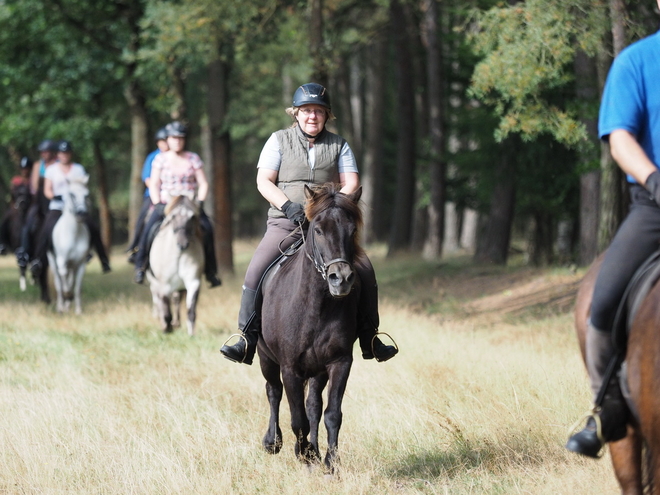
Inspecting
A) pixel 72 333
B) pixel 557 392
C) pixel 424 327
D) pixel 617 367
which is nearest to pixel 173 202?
pixel 72 333

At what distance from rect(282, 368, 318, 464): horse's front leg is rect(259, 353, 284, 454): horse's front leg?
44cm

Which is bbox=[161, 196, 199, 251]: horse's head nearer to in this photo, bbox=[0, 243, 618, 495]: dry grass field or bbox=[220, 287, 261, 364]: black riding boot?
bbox=[0, 243, 618, 495]: dry grass field

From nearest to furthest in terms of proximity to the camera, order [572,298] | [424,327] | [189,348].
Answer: [189,348] → [424,327] → [572,298]

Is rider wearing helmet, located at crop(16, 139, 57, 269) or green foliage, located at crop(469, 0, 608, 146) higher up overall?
green foliage, located at crop(469, 0, 608, 146)

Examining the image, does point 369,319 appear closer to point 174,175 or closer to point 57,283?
point 174,175

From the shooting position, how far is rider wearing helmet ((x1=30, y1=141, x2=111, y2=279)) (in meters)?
16.5

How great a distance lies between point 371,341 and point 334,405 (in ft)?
2.52

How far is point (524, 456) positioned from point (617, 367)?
8.03 ft

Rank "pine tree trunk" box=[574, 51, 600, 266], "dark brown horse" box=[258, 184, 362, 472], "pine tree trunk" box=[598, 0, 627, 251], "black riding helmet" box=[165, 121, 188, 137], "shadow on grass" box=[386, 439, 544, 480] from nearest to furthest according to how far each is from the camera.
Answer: "dark brown horse" box=[258, 184, 362, 472] < "shadow on grass" box=[386, 439, 544, 480] < "pine tree trunk" box=[598, 0, 627, 251] < "black riding helmet" box=[165, 121, 188, 137] < "pine tree trunk" box=[574, 51, 600, 266]

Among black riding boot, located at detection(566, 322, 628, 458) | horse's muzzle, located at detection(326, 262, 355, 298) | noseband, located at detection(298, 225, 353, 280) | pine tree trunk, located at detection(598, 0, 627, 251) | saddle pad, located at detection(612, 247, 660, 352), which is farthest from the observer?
pine tree trunk, located at detection(598, 0, 627, 251)

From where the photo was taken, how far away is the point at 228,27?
1950 centimetres

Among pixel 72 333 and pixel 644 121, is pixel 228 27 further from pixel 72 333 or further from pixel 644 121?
pixel 644 121

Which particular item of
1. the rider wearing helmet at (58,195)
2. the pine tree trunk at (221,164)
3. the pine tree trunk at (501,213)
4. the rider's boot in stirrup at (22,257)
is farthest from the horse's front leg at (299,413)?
the pine tree trunk at (221,164)

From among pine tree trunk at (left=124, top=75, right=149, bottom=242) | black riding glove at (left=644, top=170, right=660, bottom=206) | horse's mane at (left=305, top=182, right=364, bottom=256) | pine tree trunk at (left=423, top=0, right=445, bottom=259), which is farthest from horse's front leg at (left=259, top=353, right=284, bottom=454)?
pine tree trunk at (left=124, top=75, right=149, bottom=242)
